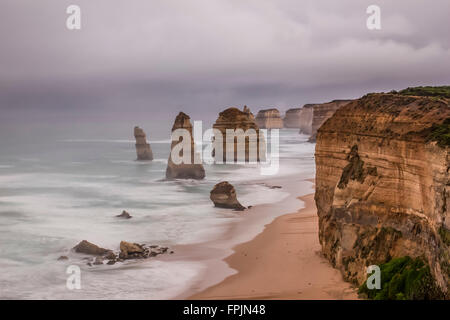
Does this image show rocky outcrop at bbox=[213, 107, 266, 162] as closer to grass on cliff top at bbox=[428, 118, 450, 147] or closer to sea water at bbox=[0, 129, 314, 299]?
sea water at bbox=[0, 129, 314, 299]

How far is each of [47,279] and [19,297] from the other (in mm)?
2323

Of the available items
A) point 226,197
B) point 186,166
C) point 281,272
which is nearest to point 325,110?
point 186,166

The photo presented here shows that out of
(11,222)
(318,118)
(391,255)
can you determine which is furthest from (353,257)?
(318,118)

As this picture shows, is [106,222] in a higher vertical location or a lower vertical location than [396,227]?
lower

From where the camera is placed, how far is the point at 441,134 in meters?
14.4

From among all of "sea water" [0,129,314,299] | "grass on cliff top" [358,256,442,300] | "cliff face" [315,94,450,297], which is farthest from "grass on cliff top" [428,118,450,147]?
"sea water" [0,129,314,299]

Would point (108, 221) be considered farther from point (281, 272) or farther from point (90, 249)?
point (281, 272)

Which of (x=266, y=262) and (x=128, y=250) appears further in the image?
(x=128, y=250)

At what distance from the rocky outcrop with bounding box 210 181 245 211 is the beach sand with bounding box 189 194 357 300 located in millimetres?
8568

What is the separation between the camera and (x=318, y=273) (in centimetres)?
2027

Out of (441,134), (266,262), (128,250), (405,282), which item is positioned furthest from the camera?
(128,250)

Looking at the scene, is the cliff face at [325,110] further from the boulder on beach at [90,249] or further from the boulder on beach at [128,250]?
the boulder on beach at [90,249]

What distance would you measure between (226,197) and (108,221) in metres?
9.93
